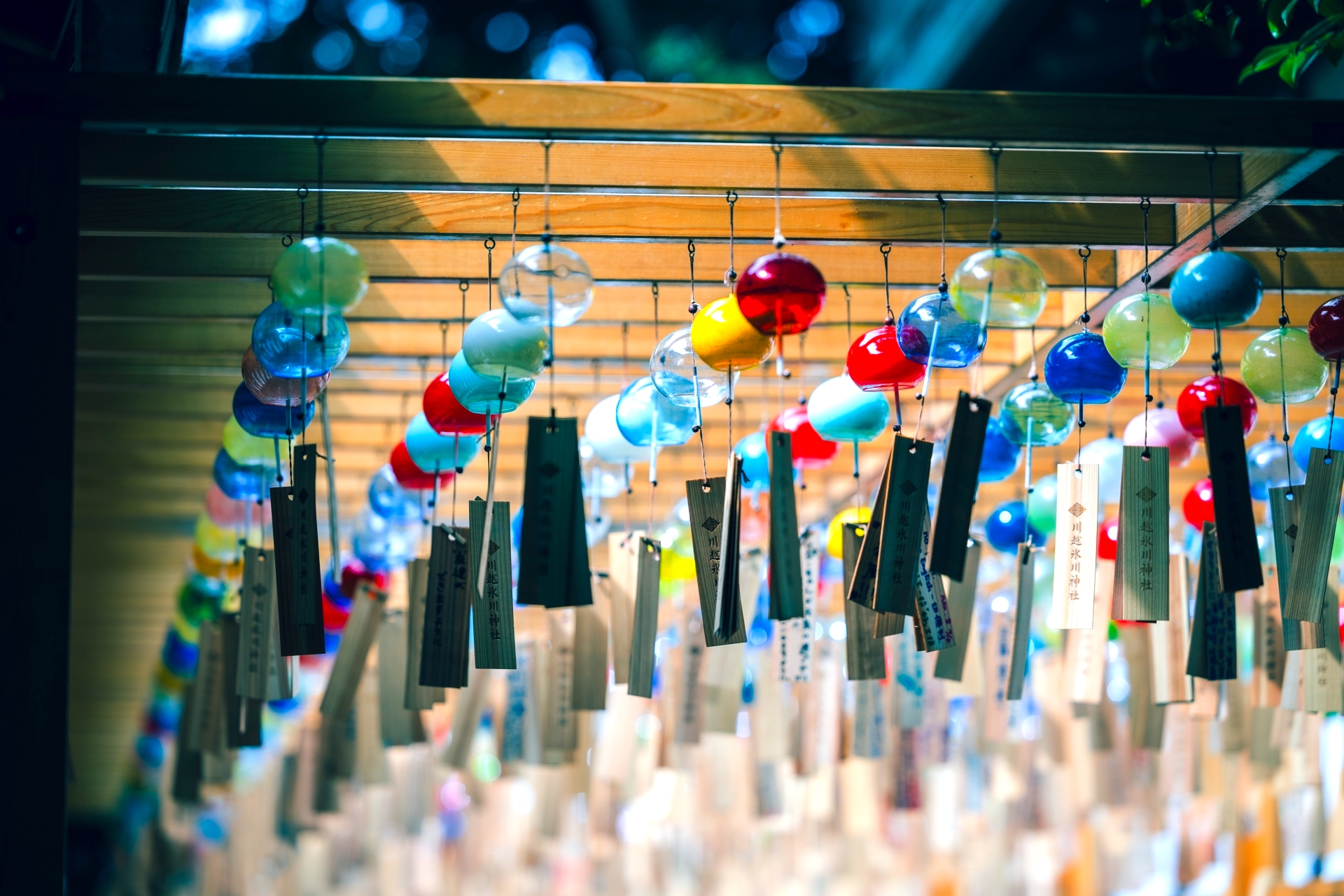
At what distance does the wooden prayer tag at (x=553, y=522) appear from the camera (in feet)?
6.35

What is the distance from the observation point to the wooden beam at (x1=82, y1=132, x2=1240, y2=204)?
2324 millimetres

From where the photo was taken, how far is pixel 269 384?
235 centimetres

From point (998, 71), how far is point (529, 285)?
5.71 meters

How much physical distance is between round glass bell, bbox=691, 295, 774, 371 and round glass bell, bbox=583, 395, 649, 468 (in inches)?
25.8

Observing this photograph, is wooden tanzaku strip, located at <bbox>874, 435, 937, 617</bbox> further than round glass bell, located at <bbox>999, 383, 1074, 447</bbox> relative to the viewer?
No

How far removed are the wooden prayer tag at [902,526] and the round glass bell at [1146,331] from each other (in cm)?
49

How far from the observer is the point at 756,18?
421 inches

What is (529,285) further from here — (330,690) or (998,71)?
(998,71)

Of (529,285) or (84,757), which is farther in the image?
(84,757)

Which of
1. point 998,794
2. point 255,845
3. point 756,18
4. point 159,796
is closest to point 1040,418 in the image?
point 998,794

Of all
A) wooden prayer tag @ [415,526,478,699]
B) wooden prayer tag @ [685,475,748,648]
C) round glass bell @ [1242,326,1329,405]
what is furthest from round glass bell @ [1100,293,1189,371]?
wooden prayer tag @ [415,526,478,699]

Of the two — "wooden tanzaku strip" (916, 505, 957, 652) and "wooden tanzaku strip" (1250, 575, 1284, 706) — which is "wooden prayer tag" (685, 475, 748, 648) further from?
"wooden tanzaku strip" (1250, 575, 1284, 706)

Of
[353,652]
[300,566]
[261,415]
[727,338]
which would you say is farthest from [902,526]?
[353,652]

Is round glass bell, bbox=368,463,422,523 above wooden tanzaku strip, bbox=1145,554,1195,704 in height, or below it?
above
